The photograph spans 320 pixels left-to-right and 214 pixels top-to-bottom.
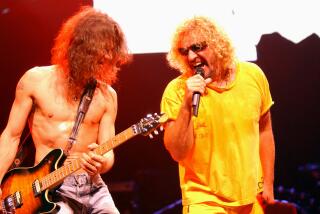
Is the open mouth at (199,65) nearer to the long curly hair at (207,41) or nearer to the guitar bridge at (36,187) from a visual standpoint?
the long curly hair at (207,41)

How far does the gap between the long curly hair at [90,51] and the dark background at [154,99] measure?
90cm

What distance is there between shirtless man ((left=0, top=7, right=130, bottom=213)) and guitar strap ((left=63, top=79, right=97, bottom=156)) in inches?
1.5

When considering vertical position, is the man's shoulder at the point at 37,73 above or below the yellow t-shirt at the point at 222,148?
above

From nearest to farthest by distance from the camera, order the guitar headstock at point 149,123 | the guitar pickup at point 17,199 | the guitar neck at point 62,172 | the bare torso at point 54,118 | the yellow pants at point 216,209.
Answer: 1. the yellow pants at point 216,209
2. the guitar headstock at point 149,123
3. the guitar neck at point 62,172
4. the guitar pickup at point 17,199
5. the bare torso at point 54,118

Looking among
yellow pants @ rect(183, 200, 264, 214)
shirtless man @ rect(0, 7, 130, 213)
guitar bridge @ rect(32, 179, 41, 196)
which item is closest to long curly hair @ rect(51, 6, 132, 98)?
shirtless man @ rect(0, 7, 130, 213)

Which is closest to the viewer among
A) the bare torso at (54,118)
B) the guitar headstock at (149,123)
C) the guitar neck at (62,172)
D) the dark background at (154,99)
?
the guitar headstock at (149,123)

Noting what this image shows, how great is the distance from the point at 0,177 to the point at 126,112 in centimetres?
170

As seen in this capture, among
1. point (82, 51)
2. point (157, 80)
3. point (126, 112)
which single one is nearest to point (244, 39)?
point (157, 80)

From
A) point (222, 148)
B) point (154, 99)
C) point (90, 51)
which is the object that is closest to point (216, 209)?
point (222, 148)

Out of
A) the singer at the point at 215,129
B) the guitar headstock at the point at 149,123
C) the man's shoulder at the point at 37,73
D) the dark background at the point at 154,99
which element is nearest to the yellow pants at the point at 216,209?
the singer at the point at 215,129

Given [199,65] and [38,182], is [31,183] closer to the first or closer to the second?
[38,182]

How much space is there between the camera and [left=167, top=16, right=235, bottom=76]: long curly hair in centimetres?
321

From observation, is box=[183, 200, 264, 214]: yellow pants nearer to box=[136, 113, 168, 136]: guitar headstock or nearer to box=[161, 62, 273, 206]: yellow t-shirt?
box=[161, 62, 273, 206]: yellow t-shirt

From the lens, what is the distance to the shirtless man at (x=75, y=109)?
3381 mm
